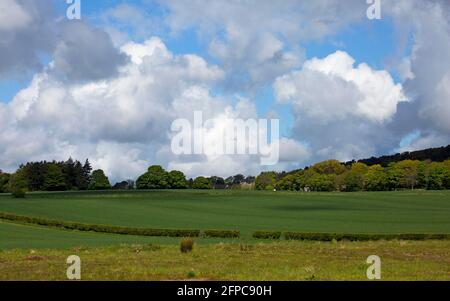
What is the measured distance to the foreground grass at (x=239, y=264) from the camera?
21.7 m

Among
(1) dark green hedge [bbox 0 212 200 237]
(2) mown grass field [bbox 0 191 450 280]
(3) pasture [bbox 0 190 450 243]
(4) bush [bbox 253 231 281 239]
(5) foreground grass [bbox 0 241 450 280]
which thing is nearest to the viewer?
(5) foreground grass [bbox 0 241 450 280]

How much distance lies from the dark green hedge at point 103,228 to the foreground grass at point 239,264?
74.8 ft

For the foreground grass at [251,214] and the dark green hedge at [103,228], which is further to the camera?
the foreground grass at [251,214]

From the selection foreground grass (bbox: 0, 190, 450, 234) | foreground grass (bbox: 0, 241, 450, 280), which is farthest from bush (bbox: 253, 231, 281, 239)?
foreground grass (bbox: 0, 241, 450, 280)

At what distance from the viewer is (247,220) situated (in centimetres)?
7962

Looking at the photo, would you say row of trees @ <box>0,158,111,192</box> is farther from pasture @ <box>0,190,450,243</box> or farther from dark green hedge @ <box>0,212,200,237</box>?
dark green hedge @ <box>0,212,200,237</box>

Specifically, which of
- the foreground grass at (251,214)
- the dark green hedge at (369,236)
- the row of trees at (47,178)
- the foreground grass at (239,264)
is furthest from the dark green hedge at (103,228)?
the row of trees at (47,178)

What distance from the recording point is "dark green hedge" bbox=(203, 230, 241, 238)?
189 ft

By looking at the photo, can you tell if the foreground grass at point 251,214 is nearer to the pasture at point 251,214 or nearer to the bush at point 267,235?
the pasture at point 251,214

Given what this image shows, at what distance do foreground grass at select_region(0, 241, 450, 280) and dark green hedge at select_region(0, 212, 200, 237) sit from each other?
22808 millimetres

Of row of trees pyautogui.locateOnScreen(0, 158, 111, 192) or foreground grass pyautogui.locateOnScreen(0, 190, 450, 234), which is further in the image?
row of trees pyautogui.locateOnScreen(0, 158, 111, 192)
